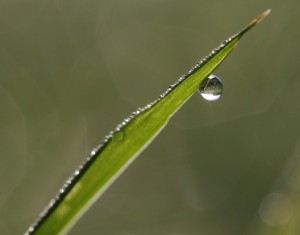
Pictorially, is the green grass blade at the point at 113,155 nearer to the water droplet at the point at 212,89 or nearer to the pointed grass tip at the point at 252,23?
the pointed grass tip at the point at 252,23

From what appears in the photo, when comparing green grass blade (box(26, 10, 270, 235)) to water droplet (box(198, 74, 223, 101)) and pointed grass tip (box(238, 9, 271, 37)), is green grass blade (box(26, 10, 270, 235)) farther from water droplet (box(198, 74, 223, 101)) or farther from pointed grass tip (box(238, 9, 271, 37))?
water droplet (box(198, 74, 223, 101))

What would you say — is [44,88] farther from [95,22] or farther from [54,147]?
[95,22]

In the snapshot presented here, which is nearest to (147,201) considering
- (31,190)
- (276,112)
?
(31,190)

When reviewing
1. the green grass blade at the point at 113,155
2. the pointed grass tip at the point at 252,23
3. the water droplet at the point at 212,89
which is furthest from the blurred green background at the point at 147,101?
the green grass blade at the point at 113,155

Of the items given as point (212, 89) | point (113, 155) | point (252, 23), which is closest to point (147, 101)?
point (212, 89)

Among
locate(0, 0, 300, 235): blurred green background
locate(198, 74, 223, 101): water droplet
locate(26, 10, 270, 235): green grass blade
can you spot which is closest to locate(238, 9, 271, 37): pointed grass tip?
locate(26, 10, 270, 235): green grass blade

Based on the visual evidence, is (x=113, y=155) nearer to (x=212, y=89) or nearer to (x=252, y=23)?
(x=252, y=23)
